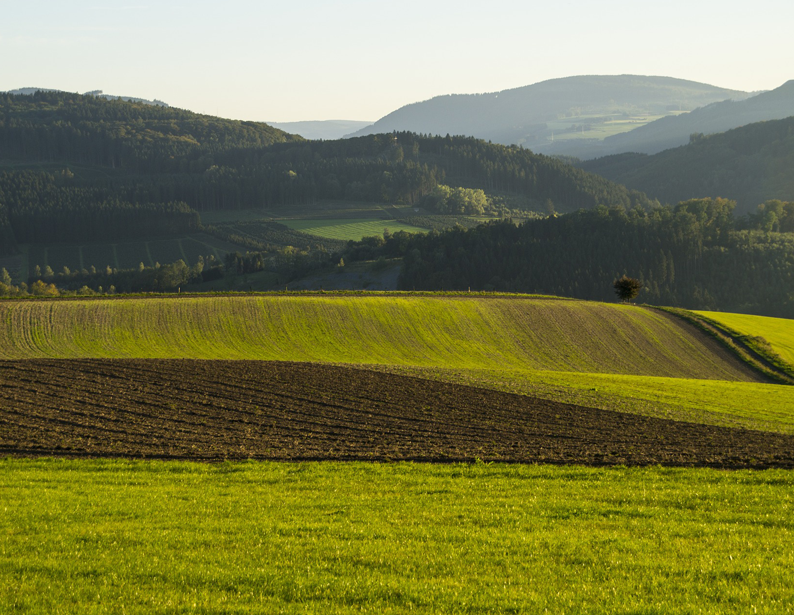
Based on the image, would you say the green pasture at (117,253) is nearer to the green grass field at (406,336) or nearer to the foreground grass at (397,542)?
the green grass field at (406,336)

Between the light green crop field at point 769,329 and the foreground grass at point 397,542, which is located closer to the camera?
the foreground grass at point 397,542

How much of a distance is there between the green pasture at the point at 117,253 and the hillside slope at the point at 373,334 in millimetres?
116735

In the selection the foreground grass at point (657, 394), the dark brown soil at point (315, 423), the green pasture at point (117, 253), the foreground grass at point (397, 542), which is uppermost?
the green pasture at point (117, 253)

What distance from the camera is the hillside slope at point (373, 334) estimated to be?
196 feet

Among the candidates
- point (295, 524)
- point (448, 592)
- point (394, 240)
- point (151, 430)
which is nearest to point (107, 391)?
point (151, 430)

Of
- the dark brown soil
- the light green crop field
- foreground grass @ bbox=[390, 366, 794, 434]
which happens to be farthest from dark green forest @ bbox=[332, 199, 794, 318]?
the dark brown soil

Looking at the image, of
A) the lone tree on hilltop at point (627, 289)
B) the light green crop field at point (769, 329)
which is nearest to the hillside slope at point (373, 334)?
the light green crop field at point (769, 329)

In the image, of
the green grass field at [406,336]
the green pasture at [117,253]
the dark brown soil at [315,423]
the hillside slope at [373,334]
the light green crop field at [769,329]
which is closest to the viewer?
the dark brown soil at [315,423]

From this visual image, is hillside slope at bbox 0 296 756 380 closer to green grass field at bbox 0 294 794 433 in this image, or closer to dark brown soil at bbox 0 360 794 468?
green grass field at bbox 0 294 794 433

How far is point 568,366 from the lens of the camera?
6038 cm

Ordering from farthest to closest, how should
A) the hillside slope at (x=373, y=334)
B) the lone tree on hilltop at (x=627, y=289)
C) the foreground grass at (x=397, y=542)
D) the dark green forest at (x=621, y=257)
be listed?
1. the dark green forest at (x=621, y=257)
2. the lone tree on hilltop at (x=627, y=289)
3. the hillside slope at (x=373, y=334)
4. the foreground grass at (x=397, y=542)

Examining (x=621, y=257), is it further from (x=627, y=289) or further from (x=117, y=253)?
(x=117, y=253)

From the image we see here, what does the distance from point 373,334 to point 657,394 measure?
30015 millimetres

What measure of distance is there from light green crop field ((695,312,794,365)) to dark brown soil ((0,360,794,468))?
1656 inches
